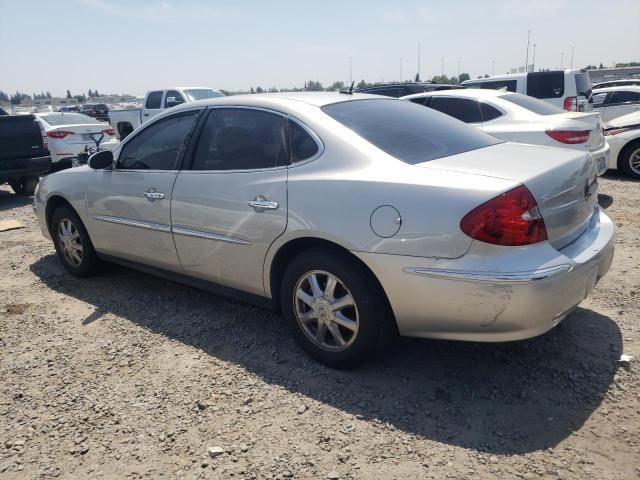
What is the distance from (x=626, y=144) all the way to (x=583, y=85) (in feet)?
12.3

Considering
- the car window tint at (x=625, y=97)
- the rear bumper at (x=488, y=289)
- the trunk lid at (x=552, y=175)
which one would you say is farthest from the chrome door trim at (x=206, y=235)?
the car window tint at (x=625, y=97)

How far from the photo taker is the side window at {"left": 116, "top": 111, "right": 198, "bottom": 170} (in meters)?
3.78

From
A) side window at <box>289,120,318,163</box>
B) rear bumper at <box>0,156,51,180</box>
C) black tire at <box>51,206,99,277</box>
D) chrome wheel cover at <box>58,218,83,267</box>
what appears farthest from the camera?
rear bumper at <box>0,156,51,180</box>

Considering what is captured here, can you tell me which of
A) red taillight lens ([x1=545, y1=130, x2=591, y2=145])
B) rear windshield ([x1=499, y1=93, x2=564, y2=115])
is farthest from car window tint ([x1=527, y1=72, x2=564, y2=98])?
red taillight lens ([x1=545, y1=130, x2=591, y2=145])

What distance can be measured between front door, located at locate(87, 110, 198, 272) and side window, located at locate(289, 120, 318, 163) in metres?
0.99

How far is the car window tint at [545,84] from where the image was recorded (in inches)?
432

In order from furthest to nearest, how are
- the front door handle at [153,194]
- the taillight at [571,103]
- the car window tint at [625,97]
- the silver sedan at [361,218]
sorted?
the car window tint at [625,97] < the taillight at [571,103] < the front door handle at [153,194] < the silver sedan at [361,218]

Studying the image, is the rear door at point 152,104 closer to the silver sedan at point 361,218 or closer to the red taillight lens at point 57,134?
the red taillight lens at point 57,134

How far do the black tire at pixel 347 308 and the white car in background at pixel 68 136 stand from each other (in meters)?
8.64

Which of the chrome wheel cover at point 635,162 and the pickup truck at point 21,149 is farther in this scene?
the pickup truck at point 21,149

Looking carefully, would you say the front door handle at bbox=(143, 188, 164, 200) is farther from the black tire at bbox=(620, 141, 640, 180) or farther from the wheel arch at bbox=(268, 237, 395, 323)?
the black tire at bbox=(620, 141, 640, 180)

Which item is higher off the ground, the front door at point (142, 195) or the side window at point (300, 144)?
the side window at point (300, 144)

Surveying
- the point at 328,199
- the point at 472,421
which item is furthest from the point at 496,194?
the point at 472,421

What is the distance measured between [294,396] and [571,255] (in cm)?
165
